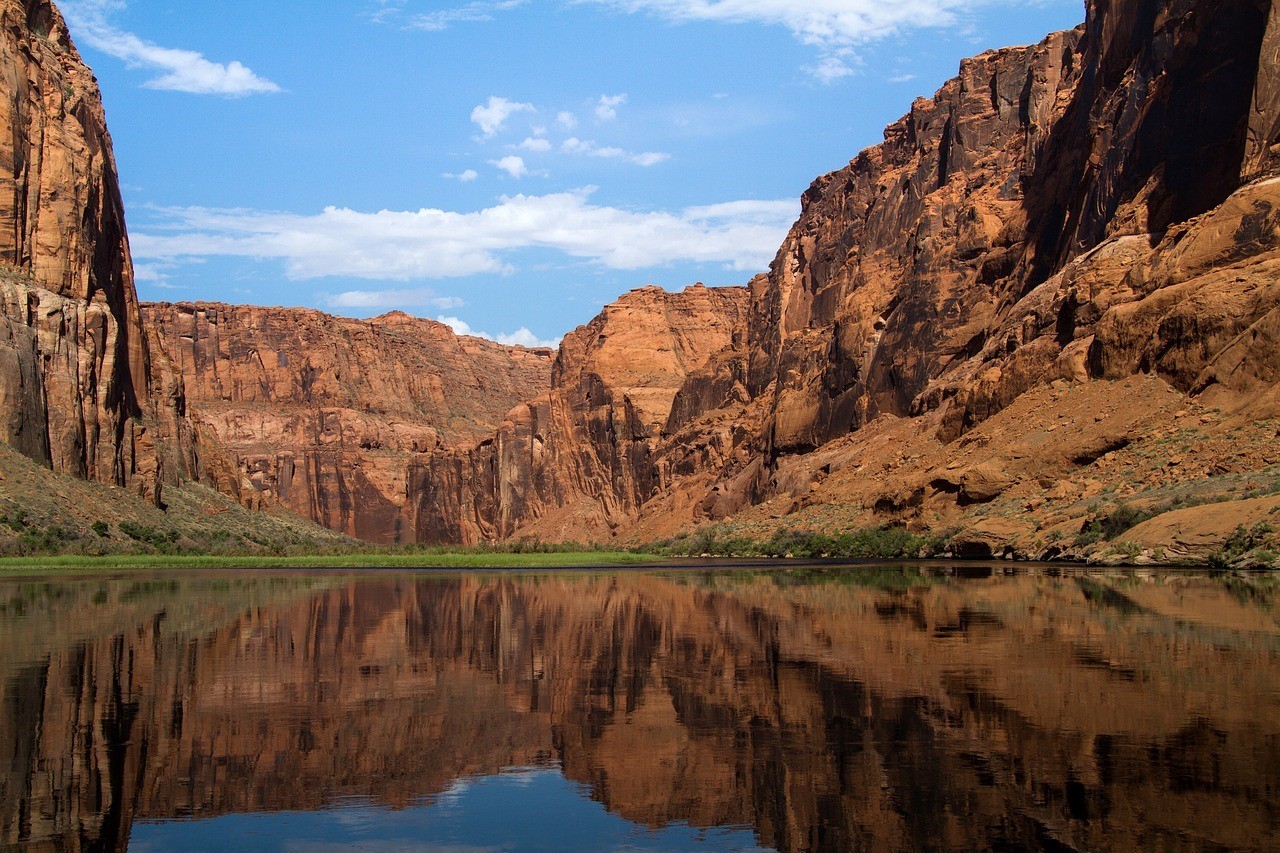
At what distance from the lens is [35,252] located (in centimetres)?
8312

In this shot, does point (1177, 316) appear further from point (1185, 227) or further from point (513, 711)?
point (513, 711)

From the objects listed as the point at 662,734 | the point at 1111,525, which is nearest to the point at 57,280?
the point at 1111,525

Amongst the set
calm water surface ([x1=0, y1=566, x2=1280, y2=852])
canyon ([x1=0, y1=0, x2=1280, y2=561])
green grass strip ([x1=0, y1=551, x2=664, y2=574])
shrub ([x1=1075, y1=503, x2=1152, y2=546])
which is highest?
canyon ([x1=0, y1=0, x2=1280, y2=561])

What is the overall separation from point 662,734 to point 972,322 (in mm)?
74876

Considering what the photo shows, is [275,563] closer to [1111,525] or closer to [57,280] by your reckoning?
[57,280]

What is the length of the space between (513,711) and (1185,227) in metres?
55.2

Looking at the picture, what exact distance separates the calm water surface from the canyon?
23209 millimetres

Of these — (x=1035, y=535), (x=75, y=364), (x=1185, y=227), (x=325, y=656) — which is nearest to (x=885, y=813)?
(x=325, y=656)

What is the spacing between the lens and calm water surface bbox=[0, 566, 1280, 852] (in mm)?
8859

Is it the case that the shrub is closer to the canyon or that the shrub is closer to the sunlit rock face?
the canyon

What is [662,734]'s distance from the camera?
485 inches

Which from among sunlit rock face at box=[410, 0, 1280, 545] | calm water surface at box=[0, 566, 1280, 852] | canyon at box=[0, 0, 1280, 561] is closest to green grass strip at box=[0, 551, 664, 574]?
canyon at box=[0, 0, 1280, 561]

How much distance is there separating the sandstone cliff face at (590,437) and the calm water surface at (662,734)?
378 ft

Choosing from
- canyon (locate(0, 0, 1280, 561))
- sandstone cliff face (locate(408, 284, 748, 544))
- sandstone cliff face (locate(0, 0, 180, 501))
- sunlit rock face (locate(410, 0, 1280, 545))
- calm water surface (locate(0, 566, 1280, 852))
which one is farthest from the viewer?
sandstone cliff face (locate(408, 284, 748, 544))
